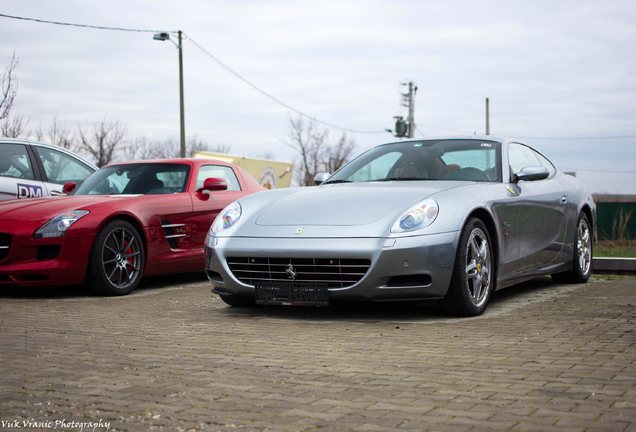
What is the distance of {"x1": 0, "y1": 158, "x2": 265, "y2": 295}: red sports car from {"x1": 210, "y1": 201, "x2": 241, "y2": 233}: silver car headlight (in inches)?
67.6

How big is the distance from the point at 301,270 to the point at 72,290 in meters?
3.44

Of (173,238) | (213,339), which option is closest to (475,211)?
(213,339)

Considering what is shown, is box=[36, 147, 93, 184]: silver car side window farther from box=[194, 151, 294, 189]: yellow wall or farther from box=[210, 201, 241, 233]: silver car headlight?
box=[194, 151, 294, 189]: yellow wall

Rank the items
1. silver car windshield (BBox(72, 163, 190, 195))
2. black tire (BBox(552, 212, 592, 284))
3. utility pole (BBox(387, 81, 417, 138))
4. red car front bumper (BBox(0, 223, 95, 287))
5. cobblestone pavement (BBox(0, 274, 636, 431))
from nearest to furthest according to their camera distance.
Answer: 1. cobblestone pavement (BBox(0, 274, 636, 431))
2. red car front bumper (BBox(0, 223, 95, 287))
3. black tire (BBox(552, 212, 592, 284))
4. silver car windshield (BBox(72, 163, 190, 195))
5. utility pole (BBox(387, 81, 417, 138))

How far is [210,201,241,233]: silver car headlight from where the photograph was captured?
5382 millimetres

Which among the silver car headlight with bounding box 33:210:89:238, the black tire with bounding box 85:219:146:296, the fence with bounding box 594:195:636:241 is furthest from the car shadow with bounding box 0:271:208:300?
the fence with bounding box 594:195:636:241

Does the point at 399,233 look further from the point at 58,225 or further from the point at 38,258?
the point at 38,258

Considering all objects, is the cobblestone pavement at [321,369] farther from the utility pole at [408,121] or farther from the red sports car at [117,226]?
the utility pole at [408,121]

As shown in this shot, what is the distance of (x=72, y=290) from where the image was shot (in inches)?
286

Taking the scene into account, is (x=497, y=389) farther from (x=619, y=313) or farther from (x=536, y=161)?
(x=536, y=161)

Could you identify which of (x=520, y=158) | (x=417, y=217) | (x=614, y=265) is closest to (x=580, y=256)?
(x=614, y=265)

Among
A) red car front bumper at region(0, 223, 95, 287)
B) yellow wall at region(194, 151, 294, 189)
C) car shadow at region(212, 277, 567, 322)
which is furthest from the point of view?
yellow wall at region(194, 151, 294, 189)

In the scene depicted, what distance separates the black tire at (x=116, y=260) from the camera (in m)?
6.64

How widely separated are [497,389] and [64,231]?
15.3ft
